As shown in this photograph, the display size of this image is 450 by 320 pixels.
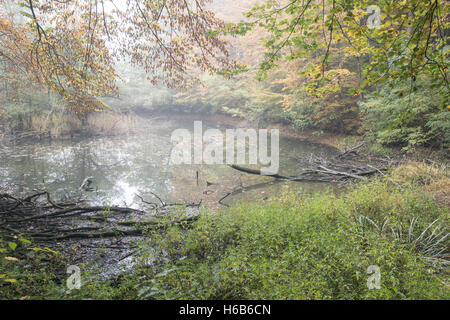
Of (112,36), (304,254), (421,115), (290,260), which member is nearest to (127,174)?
(112,36)

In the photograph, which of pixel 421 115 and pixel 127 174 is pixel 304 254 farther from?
pixel 421 115

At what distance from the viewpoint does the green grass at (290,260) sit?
2729 millimetres

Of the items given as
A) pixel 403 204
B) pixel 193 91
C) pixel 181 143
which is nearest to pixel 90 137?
pixel 181 143

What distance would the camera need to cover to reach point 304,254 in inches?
134

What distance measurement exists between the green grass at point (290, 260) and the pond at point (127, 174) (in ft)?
9.09

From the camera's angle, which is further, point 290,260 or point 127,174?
point 127,174

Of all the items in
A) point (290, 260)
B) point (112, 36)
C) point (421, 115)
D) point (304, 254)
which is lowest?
point (290, 260)

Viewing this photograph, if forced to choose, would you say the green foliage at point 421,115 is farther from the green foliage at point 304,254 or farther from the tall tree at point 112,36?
the tall tree at point 112,36

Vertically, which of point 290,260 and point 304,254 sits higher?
point 304,254

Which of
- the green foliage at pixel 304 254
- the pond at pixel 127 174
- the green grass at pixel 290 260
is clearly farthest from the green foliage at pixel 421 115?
the green grass at pixel 290 260

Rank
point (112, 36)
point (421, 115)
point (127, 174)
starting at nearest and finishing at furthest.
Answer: point (112, 36), point (421, 115), point (127, 174)

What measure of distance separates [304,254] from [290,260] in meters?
0.22

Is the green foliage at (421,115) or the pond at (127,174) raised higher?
the green foliage at (421,115)
